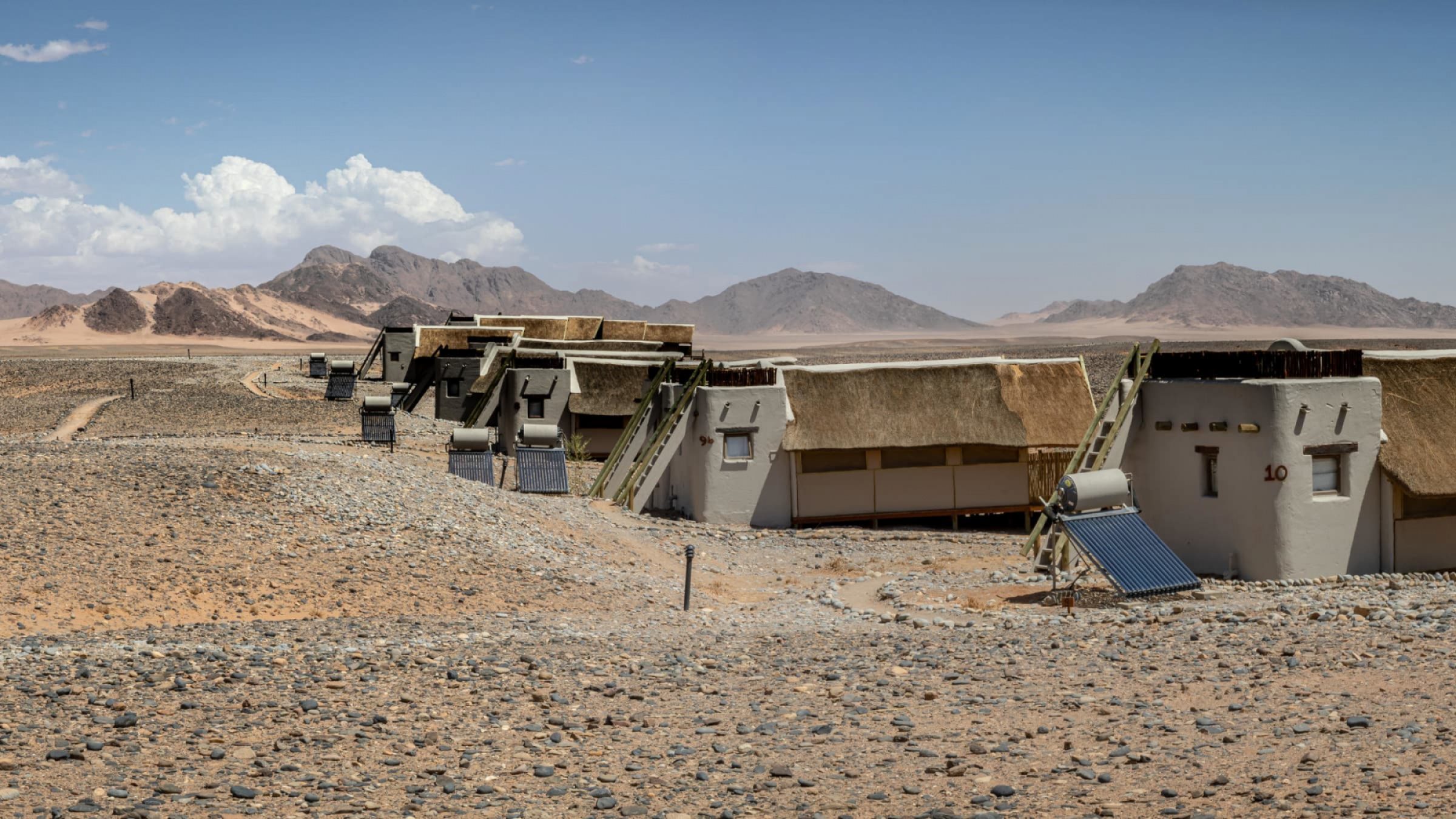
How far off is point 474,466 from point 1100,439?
14.5 meters

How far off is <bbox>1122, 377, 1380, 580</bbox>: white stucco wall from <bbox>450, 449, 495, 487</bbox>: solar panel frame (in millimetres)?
15214

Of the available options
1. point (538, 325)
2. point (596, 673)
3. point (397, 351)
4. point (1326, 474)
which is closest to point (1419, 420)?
point (1326, 474)

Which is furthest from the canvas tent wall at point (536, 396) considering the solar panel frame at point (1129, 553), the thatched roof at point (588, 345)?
the solar panel frame at point (1129, 553)

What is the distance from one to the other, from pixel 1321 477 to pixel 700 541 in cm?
1146

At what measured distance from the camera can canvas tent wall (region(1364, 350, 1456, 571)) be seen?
73.4 feet

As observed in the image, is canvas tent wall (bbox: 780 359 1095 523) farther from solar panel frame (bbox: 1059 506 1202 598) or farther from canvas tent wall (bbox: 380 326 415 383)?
canvas tent wall (bbox: 380 326 415 383)

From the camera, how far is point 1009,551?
87.8 ft

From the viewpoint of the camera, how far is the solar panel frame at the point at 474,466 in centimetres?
3033

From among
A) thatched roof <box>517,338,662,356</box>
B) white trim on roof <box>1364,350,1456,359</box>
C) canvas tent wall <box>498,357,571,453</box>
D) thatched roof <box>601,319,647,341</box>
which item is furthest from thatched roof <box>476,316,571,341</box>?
white trim on roof <box>1364,350,1456,359</box>

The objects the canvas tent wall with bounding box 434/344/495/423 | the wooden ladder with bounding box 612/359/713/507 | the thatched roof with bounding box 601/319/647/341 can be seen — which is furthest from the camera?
the thatched roof with bounding box 601/319/647/341

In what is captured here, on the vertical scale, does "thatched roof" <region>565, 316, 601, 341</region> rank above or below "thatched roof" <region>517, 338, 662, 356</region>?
above

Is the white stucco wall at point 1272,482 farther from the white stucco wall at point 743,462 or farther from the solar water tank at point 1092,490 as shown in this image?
the white stucco wall at point 743,462

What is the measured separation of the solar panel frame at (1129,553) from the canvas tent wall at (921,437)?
30.7ft

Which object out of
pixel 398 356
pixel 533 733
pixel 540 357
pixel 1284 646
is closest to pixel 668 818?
pixel 533 733
